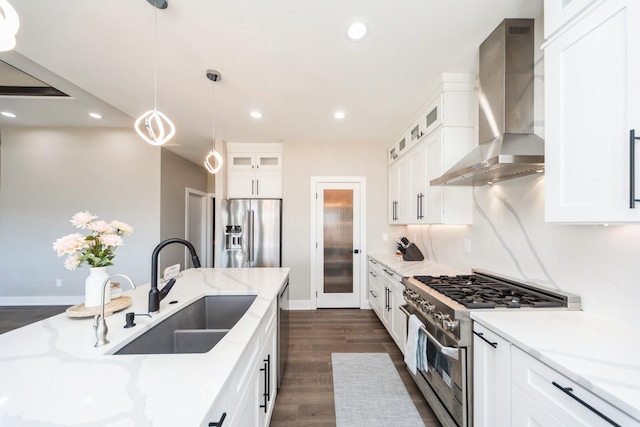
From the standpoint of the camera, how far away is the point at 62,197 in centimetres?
409

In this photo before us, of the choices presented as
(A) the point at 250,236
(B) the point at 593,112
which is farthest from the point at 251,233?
(B) the point at 593,112

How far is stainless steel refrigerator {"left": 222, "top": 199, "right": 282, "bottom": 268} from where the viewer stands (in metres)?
3.87

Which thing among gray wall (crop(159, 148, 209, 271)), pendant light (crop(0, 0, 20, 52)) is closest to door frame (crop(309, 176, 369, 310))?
gray wall (crop(159, 148, 209, 271))

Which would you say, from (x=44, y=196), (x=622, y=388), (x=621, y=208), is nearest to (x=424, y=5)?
(x=621, y=208)

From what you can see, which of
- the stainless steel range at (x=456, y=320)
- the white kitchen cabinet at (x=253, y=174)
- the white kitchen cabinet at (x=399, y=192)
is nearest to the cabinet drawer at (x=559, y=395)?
the stainless steel range at (x=456, y=320)

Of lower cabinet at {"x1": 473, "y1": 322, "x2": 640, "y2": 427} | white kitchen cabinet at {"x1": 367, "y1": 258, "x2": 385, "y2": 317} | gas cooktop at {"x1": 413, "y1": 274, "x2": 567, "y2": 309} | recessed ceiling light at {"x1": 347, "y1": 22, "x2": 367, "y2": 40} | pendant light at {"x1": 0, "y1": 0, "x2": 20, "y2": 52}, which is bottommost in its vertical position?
white kitchen cabinet at {"x1": 367, "y1": 258, "x2": 385, "y2": 317}

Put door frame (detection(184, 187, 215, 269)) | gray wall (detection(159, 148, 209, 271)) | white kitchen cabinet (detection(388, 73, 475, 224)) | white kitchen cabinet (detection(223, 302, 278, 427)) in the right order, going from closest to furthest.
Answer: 1. white kitchen cabinet (detection(223, 302, 278, 427))
2. white kitchen cabinet (detection(388, 73, 475, 224))
3. gray wall (detection(159, 148, 209, 271))
4. door frame (detection(184, 187, 215, 269))

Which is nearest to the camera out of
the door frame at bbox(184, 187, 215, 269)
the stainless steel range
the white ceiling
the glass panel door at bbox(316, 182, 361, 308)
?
the stainless steel range

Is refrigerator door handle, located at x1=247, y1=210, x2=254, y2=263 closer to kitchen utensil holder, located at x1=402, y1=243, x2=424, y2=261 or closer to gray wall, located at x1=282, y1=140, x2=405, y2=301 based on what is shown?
gray wall, located at x1=282, y1=140, x2=405, y2=301

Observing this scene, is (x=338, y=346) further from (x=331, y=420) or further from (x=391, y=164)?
(x=391, y=164)

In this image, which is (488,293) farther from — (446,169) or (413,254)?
(413,254)

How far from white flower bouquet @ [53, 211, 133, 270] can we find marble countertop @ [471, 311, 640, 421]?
1905 millimetres

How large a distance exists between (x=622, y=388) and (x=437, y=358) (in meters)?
1.02

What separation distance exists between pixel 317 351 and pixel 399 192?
235 centimetres
